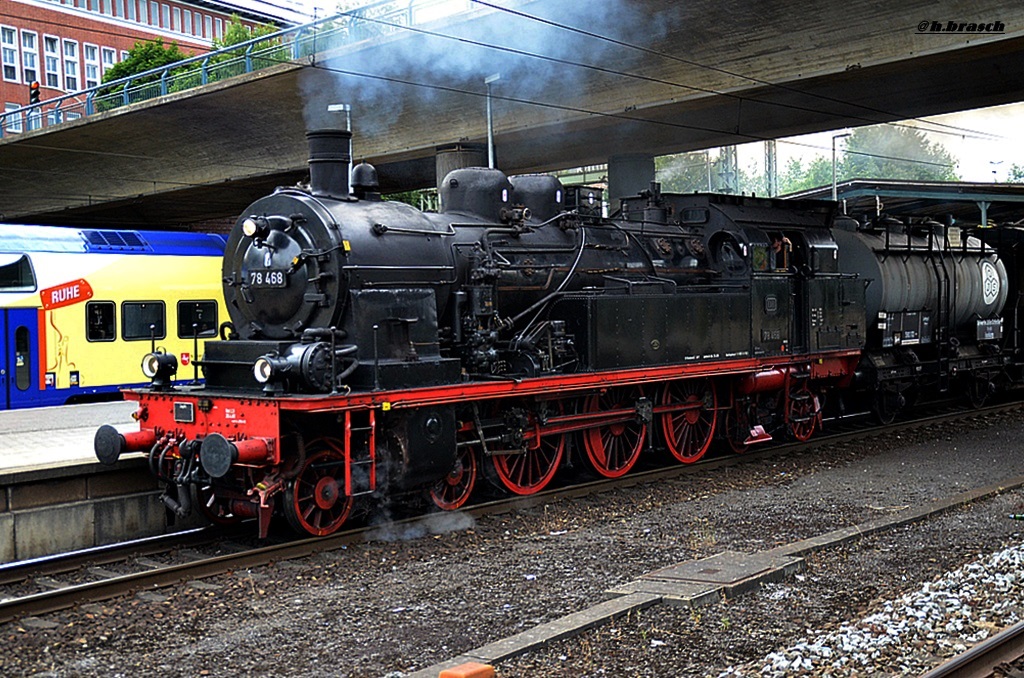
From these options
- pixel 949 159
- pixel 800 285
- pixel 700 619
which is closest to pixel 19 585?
pixel 700 619

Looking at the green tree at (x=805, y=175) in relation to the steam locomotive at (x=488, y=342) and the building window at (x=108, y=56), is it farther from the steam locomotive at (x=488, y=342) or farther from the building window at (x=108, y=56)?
the steam locomotive at (x=488, y=342)

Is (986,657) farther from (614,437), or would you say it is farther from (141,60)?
(141,60)

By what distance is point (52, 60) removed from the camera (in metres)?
49.8

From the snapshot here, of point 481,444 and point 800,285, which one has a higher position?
point 800,285

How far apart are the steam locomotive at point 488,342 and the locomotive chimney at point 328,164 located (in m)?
0.02

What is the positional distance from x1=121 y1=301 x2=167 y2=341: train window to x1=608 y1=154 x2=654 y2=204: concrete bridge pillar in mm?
11794

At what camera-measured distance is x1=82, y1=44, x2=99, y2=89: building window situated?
51.3m

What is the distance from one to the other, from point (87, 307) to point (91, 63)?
38.0 m

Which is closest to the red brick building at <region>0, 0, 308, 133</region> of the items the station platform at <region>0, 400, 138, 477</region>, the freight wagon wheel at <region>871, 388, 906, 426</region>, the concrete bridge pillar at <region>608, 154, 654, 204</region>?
the concrete bridge pillar at <region>608, 154, 654, 204</region>

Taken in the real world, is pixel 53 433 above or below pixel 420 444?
below

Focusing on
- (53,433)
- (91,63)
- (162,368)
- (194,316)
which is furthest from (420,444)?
(91,63)

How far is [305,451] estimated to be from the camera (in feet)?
30.1

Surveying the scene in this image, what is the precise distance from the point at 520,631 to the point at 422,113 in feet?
62.2

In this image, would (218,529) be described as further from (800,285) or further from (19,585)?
(800,285)
